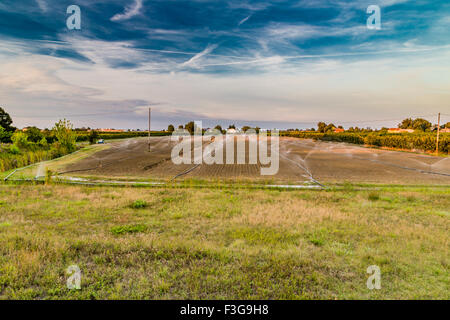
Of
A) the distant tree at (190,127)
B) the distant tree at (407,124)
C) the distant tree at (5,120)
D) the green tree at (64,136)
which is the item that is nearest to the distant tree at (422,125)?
the distant tree at (407,124)

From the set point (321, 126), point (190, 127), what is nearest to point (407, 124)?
point (321, 126)

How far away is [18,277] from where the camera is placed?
14.3 ft

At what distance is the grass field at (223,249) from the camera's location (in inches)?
160

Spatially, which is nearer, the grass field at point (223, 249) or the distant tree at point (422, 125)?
the grass field at point (223, 249)

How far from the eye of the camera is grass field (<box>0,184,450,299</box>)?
407cm

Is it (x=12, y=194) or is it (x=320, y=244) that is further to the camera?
(x=12, y=194)

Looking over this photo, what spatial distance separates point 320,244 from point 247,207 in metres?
3.64

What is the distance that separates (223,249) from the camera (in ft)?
17.9

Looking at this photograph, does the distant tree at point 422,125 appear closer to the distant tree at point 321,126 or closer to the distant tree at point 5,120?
the distant tree at point 321,126

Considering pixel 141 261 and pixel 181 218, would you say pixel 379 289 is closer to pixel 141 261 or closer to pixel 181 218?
pixel 141 261

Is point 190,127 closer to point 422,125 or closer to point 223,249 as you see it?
point 223,249

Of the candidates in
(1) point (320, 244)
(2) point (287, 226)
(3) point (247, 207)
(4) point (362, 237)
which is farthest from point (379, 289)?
(3) point (247, 207)

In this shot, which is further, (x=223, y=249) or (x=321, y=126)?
(x=321, y=126)

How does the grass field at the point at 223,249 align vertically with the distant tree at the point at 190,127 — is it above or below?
below
